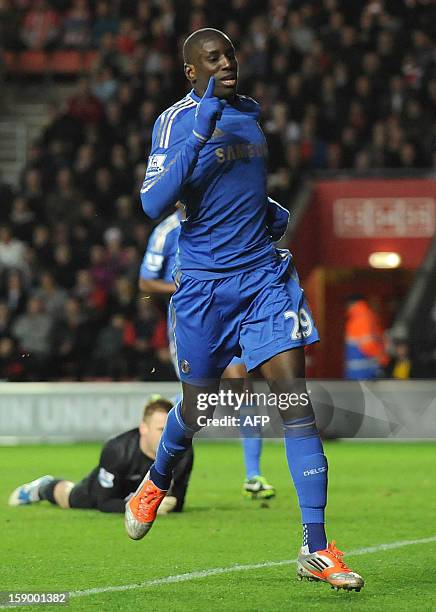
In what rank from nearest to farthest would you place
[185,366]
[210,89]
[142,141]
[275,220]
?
[210,89] → [185,366] → [275,220] → [142,141]

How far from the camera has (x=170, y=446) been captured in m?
6.36

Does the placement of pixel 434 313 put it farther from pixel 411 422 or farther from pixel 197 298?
pixel 197 298

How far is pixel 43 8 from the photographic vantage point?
2256 cm

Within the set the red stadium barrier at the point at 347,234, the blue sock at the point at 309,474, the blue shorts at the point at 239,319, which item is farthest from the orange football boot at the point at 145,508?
the red stadium barrier at the point at 347,234

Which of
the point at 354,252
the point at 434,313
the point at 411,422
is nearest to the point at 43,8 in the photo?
the point at 354,252

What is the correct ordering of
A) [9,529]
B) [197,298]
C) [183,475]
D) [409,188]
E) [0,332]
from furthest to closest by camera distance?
[409,188]
[0,332]
[183,475]
[9,529]
[197,298]

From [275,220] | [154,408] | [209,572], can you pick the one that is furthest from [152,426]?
[275,220]

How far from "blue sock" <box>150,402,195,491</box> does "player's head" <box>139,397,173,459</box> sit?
183cm

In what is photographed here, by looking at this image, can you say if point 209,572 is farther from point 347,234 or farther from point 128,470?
point 347,234

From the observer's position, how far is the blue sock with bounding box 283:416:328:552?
576 centimetres

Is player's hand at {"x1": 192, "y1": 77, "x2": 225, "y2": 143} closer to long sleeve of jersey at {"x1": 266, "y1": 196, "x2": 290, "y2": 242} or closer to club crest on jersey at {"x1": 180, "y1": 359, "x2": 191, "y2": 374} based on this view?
long sleeve of jersey at {"x1": 266, "y1": 196, "x2": 290, "y2": 242}

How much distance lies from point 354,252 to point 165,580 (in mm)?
13325

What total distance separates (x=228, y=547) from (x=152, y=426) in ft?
4.29

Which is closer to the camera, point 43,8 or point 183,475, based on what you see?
point 183,475
